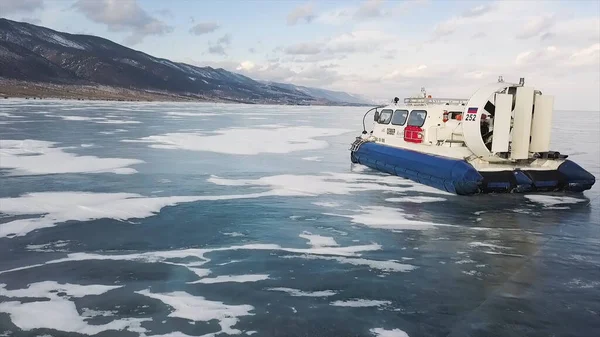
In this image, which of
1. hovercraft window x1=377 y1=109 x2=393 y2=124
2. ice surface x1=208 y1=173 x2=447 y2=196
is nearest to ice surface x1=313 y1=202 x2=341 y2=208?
ice surface x1=208 y1=173 x2=447 y2=196

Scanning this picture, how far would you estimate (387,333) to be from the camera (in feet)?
14.1

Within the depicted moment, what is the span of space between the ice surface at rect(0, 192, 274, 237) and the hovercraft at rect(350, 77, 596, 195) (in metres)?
4.76

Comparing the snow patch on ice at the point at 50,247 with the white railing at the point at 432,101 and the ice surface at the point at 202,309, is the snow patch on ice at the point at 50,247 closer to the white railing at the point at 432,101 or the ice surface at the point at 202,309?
the ice surface at the point at 202,309

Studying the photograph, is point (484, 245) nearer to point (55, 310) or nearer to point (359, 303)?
point (359, 303)

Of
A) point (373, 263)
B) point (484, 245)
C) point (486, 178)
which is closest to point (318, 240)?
point (373, 263)

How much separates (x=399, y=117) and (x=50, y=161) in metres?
10.7

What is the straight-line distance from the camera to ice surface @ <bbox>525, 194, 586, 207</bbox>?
407 inches

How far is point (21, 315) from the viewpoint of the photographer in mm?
4453

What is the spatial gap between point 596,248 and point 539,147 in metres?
5.33

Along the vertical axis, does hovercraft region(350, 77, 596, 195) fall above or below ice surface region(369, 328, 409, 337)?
above

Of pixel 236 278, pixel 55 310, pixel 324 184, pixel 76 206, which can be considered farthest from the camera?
pixel 324 184

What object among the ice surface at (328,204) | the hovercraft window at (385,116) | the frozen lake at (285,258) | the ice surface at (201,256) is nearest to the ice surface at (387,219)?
the frozen lake at (285,258)

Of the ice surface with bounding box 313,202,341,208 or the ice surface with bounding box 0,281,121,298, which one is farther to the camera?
the ice surface with bounding box 313,202,341,208

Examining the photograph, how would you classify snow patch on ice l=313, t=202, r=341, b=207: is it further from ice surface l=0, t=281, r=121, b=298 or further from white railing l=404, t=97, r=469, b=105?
white railing l=404, t=97, r=469, b=105
